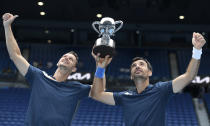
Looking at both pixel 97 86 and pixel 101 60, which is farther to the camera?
pixel 97 86

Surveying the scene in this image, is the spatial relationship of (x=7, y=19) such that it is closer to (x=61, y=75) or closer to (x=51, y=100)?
(x=61, y=75)

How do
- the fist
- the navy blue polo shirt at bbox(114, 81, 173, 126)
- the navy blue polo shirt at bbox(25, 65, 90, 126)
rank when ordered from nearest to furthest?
the fist → the navy blue polo shirt at bbox(114, 81, 173, 126) → the navy blue polo shirt at bbox(25, 65, 90, 126)

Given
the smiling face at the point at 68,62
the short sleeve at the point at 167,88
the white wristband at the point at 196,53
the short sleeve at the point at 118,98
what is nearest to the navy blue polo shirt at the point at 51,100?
the smiling face at the point at 68,62

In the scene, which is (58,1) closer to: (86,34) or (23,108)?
(86,34)

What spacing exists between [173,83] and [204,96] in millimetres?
14629

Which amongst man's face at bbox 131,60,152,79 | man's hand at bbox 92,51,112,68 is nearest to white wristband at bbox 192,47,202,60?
man's face at bbox 131,60,152,79

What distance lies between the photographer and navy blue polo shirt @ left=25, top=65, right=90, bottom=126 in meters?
3.75

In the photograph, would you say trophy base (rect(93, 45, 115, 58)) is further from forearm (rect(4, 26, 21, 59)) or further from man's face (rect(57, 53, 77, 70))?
forearm (rect(4, 26, 21, 59))

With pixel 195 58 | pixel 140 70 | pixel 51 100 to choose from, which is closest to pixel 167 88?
pixel 140 70

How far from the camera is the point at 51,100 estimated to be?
3.85 meters

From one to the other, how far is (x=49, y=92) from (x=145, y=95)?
126cm

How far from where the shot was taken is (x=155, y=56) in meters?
20.9

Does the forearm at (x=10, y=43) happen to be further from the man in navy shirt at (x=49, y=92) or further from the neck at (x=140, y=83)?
the neck at (x=140, y=83)

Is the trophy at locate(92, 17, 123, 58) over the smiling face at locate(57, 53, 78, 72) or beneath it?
over
